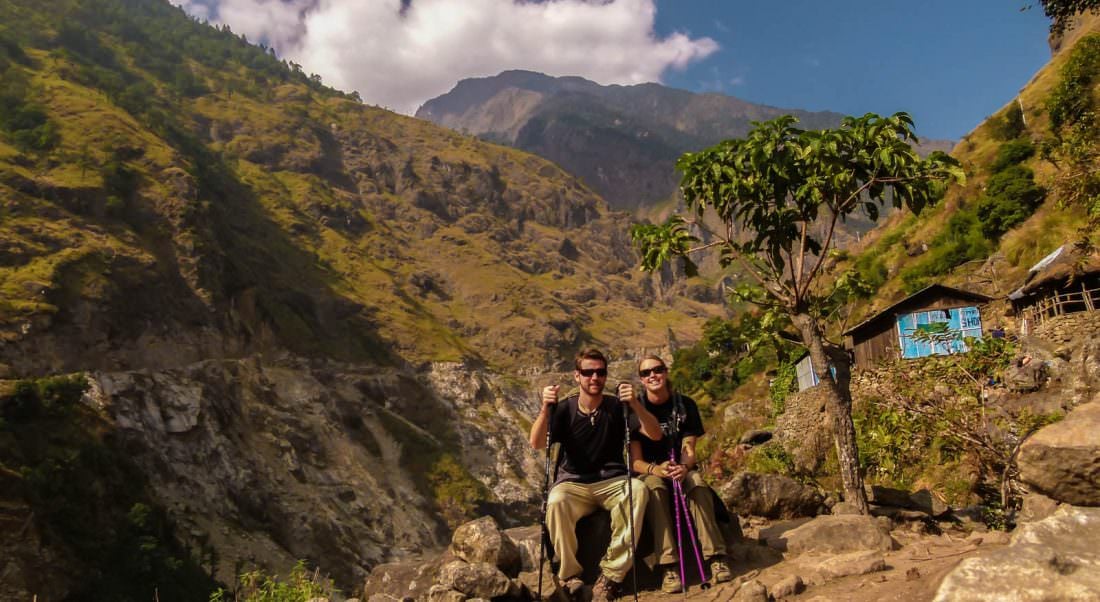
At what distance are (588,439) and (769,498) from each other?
156 inches

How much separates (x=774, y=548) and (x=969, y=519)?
10.00ft

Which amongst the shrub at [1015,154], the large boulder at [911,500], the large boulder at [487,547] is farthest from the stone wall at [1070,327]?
the shrub at [1015,154]

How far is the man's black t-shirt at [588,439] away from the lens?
7.70 m

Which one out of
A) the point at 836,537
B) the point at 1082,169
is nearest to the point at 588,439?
the point at 836,537

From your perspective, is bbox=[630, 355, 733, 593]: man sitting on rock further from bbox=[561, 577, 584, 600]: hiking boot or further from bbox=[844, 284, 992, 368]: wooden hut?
bbox=[844, 284, 992, 368]: wooden hut

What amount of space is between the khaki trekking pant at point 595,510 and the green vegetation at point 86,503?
1761 inches

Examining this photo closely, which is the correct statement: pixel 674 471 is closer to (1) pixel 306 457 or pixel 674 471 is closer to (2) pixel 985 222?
(2) pixel 985 222

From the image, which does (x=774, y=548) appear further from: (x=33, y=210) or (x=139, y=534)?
(x=33, y=210)

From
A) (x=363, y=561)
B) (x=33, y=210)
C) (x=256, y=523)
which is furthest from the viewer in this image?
(x=33, y=210)

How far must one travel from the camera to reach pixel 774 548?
8234 mm

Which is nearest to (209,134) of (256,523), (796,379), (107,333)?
(107,333)

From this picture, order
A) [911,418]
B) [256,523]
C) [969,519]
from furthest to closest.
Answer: [256,523] → [911,418] → [969,519]

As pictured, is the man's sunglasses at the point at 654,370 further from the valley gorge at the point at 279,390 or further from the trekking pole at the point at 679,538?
the valley gorge at the point at 279,390

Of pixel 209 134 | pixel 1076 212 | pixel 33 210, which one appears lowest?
pixel 1076 212
